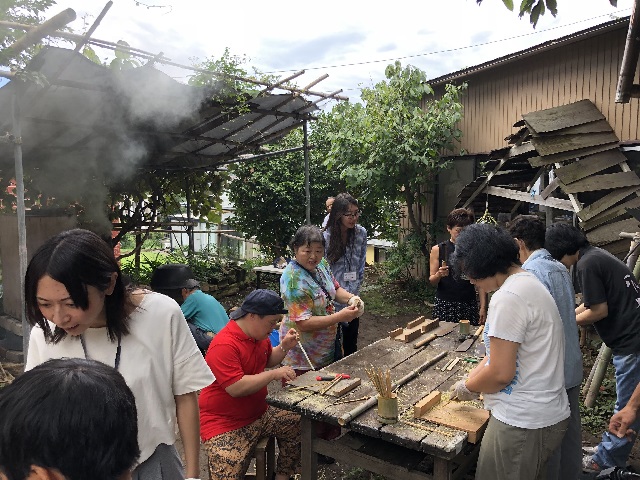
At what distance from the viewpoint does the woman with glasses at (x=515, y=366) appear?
2.13 metres

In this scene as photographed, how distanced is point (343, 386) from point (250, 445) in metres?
0.69

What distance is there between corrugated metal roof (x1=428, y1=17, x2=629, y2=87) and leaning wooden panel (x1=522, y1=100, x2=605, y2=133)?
994 mm

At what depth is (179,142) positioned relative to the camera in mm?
7289

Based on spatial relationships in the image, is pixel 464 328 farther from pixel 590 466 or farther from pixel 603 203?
pixel 603 203

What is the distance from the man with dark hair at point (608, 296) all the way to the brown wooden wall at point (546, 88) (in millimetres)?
4282

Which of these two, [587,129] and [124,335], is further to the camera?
[587,129]

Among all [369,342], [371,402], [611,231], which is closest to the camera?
[371,402]

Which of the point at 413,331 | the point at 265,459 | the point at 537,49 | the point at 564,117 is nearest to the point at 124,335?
the point at 265,459

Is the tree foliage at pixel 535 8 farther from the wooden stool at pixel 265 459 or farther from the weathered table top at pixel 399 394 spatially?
the wooden stool at pixel 265 459

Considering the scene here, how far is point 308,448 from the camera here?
2914 millimetres

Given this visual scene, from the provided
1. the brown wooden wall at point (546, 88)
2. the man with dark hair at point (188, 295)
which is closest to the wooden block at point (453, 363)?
the man with dark hair at point (188, 295)

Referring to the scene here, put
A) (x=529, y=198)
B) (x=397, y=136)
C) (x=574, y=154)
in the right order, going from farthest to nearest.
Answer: (x=397, y=136), (x=529, y=198), (x=574, y=154)

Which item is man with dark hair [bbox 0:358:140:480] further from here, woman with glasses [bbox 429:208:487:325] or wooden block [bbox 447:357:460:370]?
woman with glasses [bbox 429:208:487:325]

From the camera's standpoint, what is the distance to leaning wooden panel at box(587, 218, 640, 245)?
5835 mm
